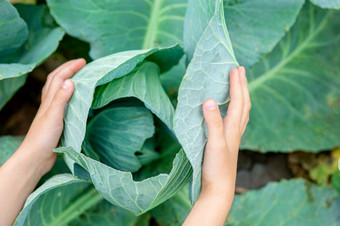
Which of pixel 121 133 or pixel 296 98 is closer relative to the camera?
pixel 121 133

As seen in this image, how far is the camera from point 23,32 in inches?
42.4

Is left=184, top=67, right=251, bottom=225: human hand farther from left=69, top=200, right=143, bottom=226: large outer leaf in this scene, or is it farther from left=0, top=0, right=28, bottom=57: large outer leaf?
left=0, top=0, right=28, bottom=57: large outer leaf

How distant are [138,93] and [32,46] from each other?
536mm

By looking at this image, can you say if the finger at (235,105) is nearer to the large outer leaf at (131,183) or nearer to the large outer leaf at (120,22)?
the large outer leaf at (131,183)

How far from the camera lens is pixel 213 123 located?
77cm

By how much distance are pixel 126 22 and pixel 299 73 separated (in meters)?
0.68

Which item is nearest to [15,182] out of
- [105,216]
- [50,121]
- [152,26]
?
[50,121]

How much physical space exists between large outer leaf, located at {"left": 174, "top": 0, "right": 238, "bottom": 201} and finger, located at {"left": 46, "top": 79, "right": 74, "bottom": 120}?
277 mm

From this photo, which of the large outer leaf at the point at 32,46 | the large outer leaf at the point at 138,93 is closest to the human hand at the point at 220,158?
the large outer leaf at the point at 138,93

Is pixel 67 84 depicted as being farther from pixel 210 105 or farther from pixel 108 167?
pixel 210 105

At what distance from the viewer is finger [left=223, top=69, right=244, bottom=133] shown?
80cm

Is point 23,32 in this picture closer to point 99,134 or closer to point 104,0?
point 104,0

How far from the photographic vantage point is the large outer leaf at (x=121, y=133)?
92 cm

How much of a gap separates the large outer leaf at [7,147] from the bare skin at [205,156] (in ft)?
0.45
